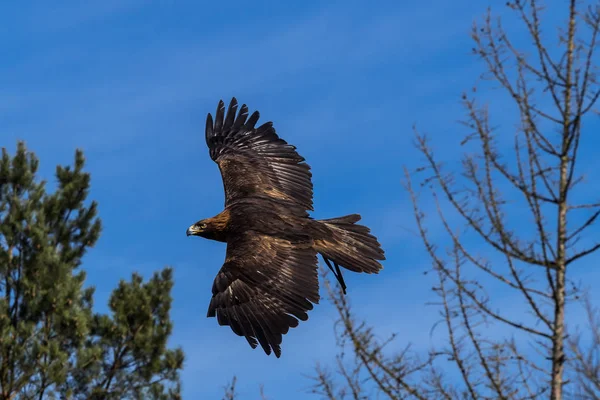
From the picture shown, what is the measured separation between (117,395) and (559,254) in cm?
1181

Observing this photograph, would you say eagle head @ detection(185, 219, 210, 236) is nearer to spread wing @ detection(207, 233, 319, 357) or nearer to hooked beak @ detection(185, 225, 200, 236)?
hooked beak @ detection(185, 225, 200, 236)

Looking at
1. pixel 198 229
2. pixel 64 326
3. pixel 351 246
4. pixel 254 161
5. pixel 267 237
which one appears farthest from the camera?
pixel 64 326

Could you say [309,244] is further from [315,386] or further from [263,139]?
[263,139]

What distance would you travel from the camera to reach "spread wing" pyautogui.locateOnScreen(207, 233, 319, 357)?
302 inches

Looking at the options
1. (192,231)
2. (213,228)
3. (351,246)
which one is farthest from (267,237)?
(192,231)

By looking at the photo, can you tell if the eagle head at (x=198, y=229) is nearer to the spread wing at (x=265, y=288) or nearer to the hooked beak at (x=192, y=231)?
the hooked beak at (x=192, y=231)

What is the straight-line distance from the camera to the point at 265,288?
26.3ft

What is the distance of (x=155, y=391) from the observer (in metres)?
17.1

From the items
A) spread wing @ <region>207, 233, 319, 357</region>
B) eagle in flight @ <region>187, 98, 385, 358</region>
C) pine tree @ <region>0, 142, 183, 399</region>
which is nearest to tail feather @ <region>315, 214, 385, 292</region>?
eagle in flight @ <region>187, 98, 385, 358</region>

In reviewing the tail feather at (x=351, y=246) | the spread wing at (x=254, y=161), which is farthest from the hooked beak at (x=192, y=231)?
the tail feather at (x=351, y=246)

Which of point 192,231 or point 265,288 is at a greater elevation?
point 192,231

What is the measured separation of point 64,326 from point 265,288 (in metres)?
10.3

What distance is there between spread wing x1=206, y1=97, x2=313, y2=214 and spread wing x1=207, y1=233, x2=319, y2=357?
1042 millimetres

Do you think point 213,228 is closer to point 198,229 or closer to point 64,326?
point 198,229
